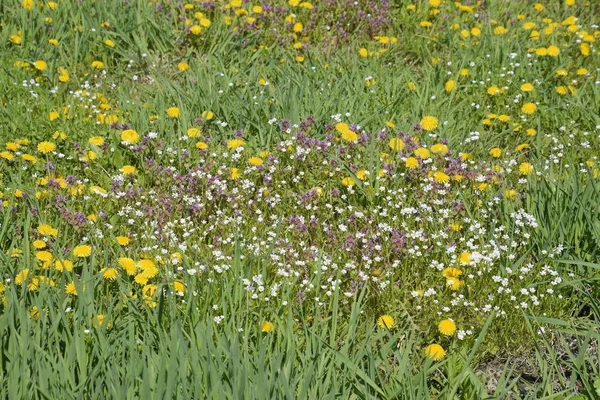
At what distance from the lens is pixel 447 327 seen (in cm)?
322

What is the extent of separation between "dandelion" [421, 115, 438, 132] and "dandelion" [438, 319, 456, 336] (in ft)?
5.28

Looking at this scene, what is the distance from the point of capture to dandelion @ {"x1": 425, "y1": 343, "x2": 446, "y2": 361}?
3076 millimetres

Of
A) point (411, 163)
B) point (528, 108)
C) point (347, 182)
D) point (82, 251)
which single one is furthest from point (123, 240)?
point (528, 108)

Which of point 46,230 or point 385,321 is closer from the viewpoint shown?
point 385,321

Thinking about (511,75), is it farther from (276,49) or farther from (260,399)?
(260,399)

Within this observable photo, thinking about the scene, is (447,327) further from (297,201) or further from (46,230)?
(46,230)

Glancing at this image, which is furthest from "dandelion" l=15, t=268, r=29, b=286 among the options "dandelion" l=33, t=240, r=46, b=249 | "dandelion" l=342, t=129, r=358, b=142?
"dandelion" l=342, t=129, r=358, b=142

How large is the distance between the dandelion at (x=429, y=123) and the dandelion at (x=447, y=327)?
161 centimetres

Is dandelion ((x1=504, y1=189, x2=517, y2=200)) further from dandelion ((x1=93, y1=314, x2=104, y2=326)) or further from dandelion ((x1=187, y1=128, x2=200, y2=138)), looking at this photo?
dandelion ((x1=93, y1=314, x2=104, y2=326))

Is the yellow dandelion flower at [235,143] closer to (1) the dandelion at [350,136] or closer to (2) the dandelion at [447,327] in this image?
(1) the dandelion at [350,136]

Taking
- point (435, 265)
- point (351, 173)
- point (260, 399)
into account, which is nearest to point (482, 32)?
point (351, 173)

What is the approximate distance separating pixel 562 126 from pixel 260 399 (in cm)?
302

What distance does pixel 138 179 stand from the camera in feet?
14.0

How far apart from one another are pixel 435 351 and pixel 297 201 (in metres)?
1.23
